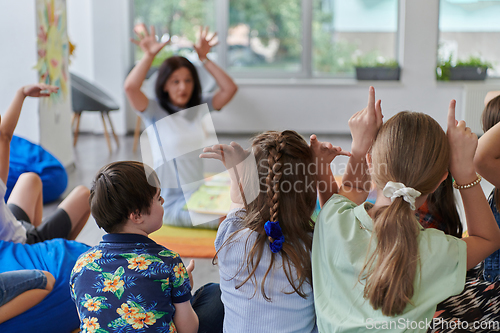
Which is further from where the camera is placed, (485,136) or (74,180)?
(74,180)

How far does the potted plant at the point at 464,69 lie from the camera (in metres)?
5.50

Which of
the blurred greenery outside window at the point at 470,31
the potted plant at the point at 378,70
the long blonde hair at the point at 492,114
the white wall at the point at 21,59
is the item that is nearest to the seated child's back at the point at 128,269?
the long blonde hair at the point at 492,114

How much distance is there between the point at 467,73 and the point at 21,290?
5588mm

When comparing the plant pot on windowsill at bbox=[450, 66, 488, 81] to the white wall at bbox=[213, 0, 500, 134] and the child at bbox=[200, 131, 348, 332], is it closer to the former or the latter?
the white wall at bbox=[213, 0, 500, 134]

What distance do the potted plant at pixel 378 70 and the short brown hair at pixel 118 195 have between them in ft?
16.6

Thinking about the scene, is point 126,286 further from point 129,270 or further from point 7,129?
point 7,129

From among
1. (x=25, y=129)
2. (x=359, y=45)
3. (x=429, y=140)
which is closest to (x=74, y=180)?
(x=25, y=129)

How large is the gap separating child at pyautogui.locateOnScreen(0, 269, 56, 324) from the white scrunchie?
3.50 ft

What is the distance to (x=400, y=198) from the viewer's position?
0.91 metres

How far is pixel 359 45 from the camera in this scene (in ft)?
19.6

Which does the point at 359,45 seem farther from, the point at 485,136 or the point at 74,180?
the point at 485,136

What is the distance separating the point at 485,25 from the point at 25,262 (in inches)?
→ 239

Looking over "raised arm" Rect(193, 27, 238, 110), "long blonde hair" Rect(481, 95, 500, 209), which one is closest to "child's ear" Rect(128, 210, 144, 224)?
"long blonde hair" Rect(481, 95, 500, 209)

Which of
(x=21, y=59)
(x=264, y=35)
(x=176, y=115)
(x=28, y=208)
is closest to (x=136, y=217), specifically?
(x=28, y=208)
